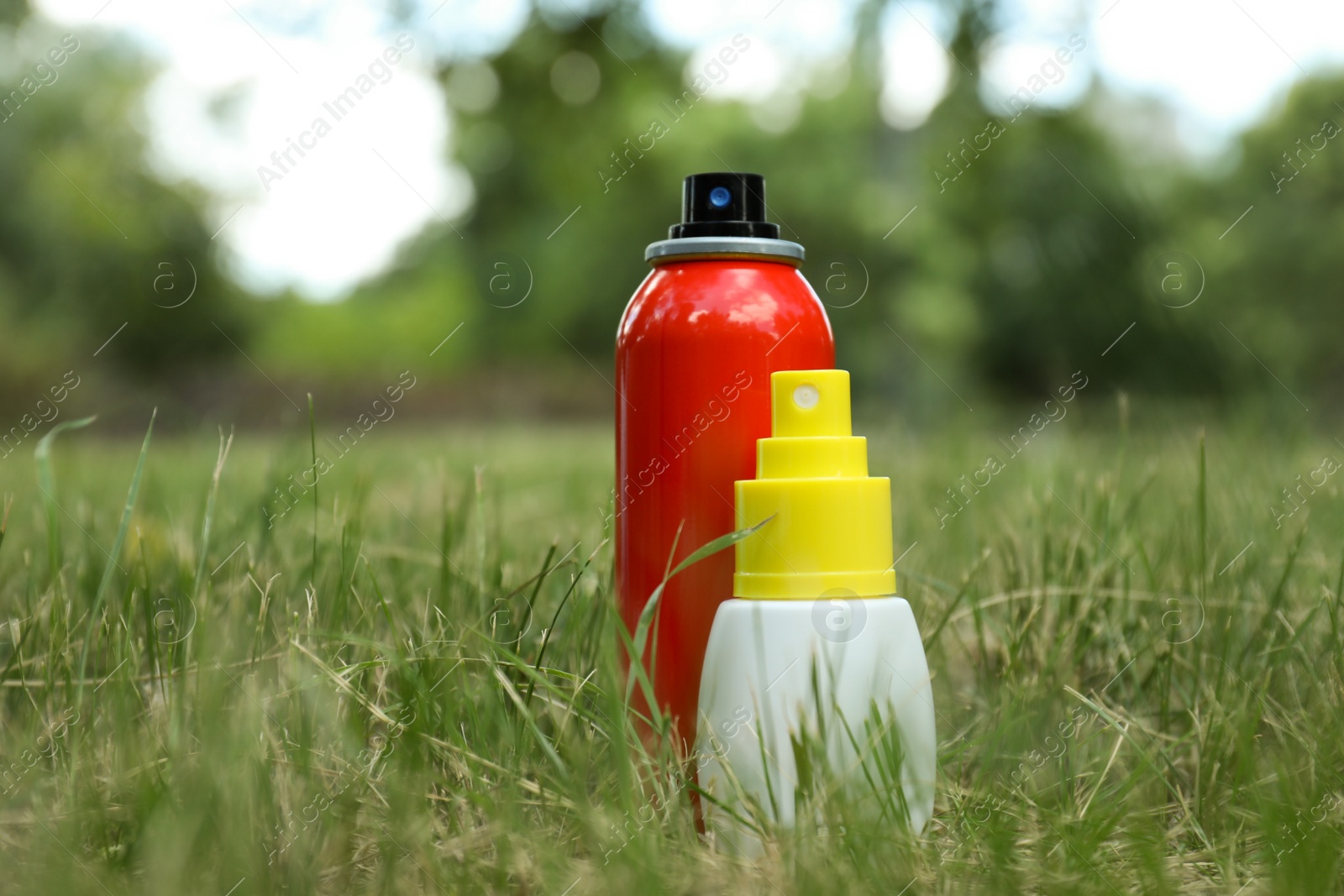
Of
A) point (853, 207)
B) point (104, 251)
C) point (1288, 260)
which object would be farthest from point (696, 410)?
point (853, 207)

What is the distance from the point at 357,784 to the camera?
37.4 inches

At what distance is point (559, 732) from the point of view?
3.31ft

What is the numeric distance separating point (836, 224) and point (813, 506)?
14976 millimetres

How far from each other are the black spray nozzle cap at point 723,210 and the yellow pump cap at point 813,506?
0.20m

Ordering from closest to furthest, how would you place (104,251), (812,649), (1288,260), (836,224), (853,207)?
(812,649) → (1288,260) → (104,251) → (853,207) → (836,224)

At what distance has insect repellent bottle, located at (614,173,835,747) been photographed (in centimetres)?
114

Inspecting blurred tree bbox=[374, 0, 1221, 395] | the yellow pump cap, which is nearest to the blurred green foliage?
blurred tree bbox=[374, 0, 1221, 395]

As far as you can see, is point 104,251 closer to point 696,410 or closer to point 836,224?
point 836,224

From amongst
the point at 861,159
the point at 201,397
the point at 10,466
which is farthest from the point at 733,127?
the point at 10,466

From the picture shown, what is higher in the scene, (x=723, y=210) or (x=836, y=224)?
(x=836, y=224)

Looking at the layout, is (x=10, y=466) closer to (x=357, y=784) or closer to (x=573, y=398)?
(x=357, y=784)

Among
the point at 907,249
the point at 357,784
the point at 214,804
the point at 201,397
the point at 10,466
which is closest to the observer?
the point at 214,804

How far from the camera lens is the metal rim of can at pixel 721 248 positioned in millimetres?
1178

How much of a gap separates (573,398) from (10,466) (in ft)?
30.3
